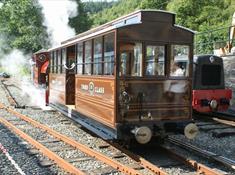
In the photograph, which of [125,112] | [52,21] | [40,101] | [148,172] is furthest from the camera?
[52,21]

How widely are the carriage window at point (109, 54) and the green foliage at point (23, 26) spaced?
40.6 m

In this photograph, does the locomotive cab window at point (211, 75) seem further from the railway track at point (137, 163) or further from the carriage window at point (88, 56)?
the railway track at point (137, 163)

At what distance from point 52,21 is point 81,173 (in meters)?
33.5

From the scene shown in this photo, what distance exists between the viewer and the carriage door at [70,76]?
1194 cm

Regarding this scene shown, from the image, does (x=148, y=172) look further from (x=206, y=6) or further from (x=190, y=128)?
(x=206, y=6)

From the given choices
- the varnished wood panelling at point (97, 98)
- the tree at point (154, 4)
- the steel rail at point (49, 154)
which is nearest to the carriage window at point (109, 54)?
the varnished wood panelling at point (97, 98)

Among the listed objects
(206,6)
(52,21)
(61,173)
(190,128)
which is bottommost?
(61,173)

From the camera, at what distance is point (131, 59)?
849 centimetres

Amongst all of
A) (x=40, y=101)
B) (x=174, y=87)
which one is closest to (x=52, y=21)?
(x=40, y=101)

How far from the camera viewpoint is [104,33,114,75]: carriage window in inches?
333

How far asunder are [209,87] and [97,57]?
541cm

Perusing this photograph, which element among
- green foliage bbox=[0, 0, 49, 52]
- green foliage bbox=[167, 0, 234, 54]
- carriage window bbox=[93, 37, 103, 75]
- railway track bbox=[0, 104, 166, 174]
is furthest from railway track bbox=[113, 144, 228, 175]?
green foliage bbox=[167, 0, 234, 54]

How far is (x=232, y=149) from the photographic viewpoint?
30.2 feet

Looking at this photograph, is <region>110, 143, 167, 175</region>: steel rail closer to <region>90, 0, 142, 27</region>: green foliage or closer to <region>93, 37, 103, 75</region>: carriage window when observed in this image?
<region>93, 37, 103, 75</region>: carriage window
